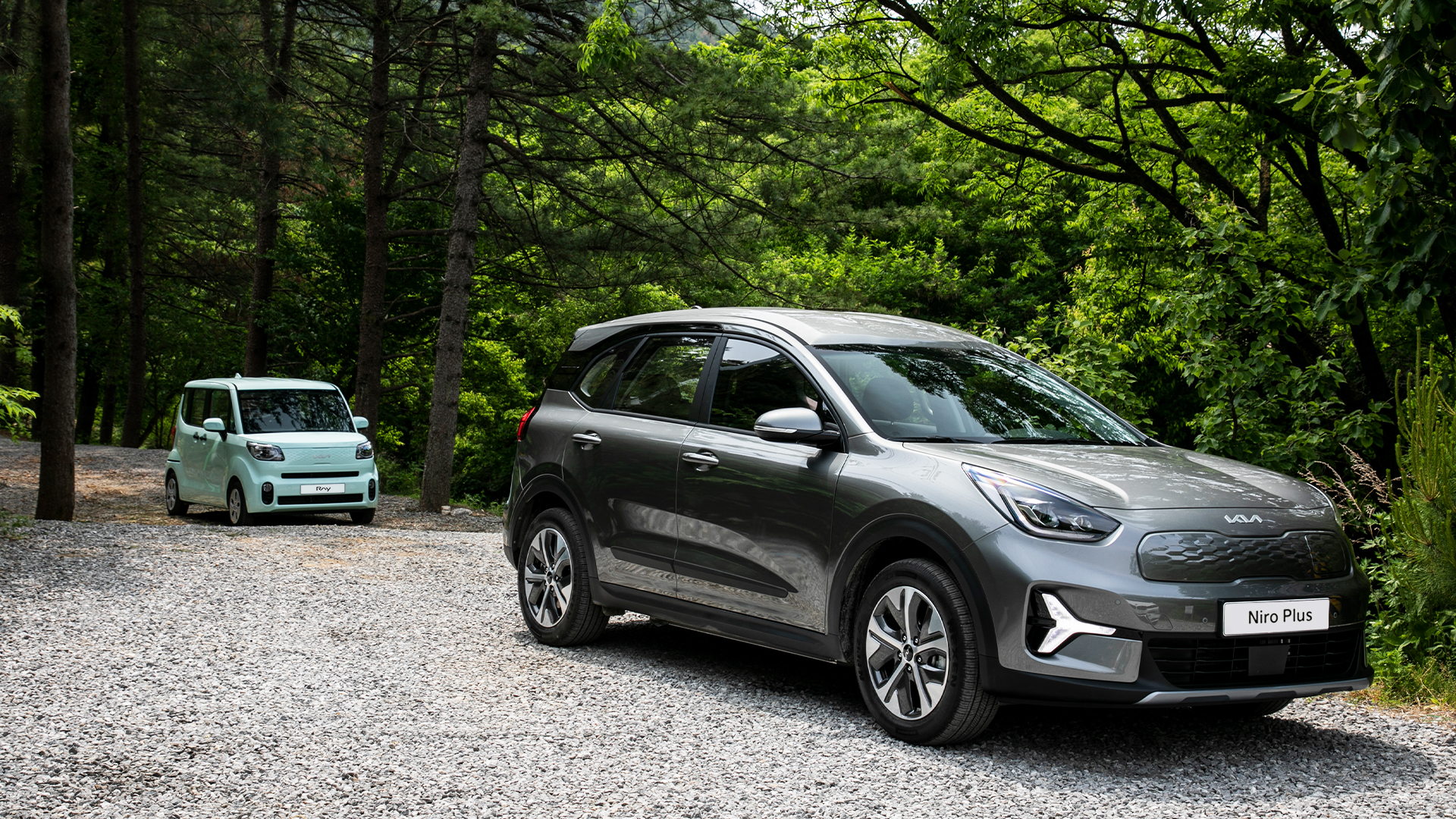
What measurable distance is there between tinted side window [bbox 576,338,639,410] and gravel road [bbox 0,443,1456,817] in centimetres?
143

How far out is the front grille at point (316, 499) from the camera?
48.8 feet

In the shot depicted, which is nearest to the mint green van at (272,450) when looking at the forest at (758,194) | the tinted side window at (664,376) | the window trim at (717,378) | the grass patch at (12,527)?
the forest at (758,194)

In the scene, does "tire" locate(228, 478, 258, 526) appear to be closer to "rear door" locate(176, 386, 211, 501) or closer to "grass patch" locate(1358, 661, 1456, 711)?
"rear door" locate(176, 386, 211, 501)

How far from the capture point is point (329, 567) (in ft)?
34.9

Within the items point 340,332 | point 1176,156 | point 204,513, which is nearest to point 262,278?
point 340,332

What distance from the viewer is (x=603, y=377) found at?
7145 millimetres

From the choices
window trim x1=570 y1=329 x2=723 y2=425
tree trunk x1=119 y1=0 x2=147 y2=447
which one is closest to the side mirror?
window trim x1=570 y1=329 x2=723 y2=425

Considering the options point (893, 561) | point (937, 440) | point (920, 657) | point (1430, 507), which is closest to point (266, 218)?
point (937, 440)

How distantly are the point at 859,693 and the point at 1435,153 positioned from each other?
14.3 feet

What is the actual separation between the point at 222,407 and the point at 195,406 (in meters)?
0.92

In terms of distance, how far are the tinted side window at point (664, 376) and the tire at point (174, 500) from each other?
1178 centimetres

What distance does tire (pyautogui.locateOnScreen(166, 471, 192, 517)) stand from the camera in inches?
652

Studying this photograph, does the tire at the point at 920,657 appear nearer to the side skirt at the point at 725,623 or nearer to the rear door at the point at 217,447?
the side skirt at the point at 725,623

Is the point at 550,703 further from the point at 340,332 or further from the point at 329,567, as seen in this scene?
the point at 340,332
